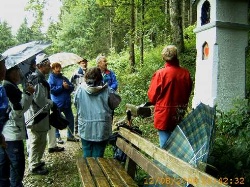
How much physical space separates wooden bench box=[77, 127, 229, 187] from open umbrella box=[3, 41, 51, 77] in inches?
61.5

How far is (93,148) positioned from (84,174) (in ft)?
2.96

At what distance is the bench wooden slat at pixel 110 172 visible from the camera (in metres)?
3.74

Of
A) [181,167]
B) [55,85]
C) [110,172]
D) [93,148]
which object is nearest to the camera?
[181,167]

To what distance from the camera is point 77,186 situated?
4.98 metres

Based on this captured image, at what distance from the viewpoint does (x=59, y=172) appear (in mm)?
5781

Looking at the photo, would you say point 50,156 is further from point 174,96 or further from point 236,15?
point 236,15

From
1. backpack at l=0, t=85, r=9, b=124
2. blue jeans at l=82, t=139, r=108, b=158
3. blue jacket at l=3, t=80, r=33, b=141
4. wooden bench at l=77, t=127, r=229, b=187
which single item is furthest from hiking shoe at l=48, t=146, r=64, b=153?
backpack at l=0, t=85, r=9, b=124

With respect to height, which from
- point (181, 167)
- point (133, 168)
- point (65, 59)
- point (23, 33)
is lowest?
point (133, 168)

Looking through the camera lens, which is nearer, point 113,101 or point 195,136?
point 195,136

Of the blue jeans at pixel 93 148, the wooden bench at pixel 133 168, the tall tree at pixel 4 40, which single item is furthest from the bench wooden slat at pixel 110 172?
the tall tree at pixel 4 40

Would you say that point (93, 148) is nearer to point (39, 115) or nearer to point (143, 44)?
point (39, 115)

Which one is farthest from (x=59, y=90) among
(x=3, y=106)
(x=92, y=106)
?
(x=3, y=106)

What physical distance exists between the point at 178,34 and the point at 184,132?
9281mm

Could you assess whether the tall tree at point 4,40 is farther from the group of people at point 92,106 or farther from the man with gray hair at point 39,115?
the group of people at point 92,106
